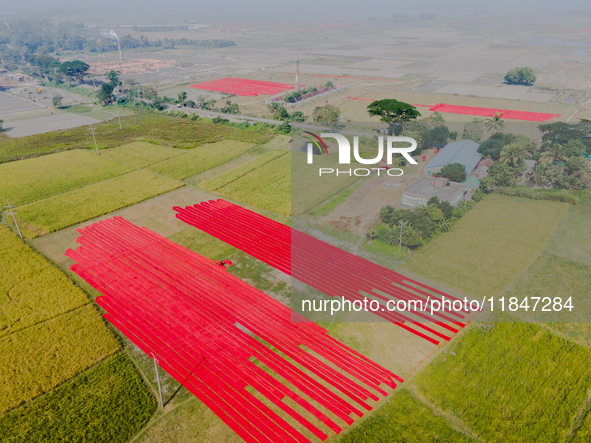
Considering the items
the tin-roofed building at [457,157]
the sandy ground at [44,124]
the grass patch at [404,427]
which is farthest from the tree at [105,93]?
the grass patch at [404,427]

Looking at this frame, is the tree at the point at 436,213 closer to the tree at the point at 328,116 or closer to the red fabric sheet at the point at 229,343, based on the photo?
the red fabric sheet at the point at 229,343

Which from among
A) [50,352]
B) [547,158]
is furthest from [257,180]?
[547,158]

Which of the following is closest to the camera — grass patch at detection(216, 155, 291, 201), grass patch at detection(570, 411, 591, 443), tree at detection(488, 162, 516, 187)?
grass patch at detection(570, 411, 591, 443)

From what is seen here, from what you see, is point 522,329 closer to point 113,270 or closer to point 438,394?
point 438,394

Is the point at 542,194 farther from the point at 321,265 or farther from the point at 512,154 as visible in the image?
the point at 321,265

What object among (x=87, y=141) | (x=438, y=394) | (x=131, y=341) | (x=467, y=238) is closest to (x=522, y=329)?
(x=438, y=394)

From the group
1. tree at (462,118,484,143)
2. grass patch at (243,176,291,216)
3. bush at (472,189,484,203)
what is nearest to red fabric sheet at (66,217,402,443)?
grass patch at (243,176,291,216)

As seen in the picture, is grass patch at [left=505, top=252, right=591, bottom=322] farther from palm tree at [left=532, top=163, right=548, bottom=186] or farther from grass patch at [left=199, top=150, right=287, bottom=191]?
grass patch at [left=199, top=150, right=287, bottom=191]
